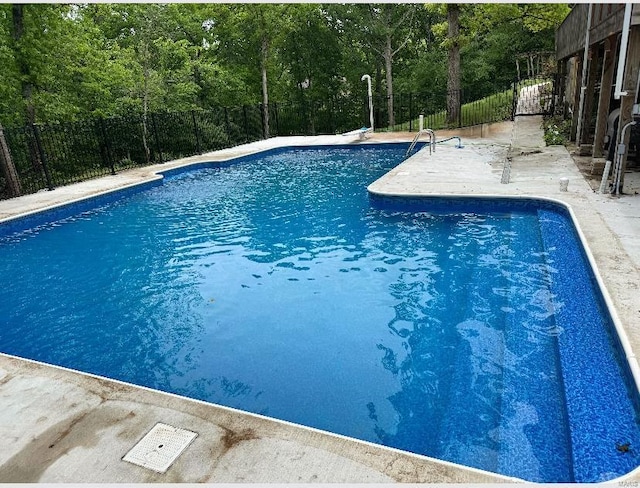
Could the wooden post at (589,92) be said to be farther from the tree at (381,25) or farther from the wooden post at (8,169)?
the wooden post at (8,169)

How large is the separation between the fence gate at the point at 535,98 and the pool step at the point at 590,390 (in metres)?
15.0

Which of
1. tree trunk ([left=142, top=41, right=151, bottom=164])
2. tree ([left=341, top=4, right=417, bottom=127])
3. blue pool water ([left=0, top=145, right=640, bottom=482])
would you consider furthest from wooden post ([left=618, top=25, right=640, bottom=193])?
tree ([left=341, top=4, right=417, bottom=127])

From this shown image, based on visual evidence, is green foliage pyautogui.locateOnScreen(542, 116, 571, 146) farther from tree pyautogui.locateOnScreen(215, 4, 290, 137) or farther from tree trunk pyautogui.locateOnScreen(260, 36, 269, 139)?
tree pyautogui.locateOnScreen(215, 4, 290, 137)

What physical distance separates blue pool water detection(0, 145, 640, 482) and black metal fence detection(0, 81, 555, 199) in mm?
4681

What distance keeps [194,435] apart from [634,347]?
10.4 feet

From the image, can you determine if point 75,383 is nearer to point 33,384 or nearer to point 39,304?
point 33,384

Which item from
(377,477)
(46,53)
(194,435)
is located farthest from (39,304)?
(46,53)

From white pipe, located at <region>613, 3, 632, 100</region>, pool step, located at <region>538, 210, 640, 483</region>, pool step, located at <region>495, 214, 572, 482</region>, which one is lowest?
pool step, located at <region>495, 214, 572, 482</region>

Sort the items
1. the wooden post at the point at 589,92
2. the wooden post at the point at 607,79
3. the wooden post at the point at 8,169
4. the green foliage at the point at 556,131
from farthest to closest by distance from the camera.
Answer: the green foliage at the point at 556,131
the wooden post at the point at 8,169
the wooden post at the point at 589,92
the wooden post at the point at 607,79

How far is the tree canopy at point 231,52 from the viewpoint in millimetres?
12969

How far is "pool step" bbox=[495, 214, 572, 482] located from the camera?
9.18 feet

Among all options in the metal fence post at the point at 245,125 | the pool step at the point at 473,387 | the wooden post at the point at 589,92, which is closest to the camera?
the pool step at the point at 473,387

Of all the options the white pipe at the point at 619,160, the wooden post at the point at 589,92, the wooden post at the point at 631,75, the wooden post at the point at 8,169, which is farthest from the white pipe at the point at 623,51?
the wooden post at the point at 8,169

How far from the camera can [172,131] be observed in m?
18.1
